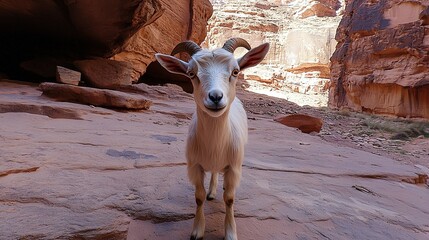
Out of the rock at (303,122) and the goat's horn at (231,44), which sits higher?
the goat's horn at (231,44)

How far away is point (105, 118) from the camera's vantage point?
23.6ft

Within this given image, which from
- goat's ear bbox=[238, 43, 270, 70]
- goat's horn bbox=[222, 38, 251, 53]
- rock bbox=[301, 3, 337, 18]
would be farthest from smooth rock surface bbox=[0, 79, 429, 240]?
rock bbox=[301, 3, 337, 18]

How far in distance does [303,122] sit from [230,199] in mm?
8440

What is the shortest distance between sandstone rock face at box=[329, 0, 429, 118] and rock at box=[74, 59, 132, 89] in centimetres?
2008

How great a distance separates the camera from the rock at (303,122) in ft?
34.8

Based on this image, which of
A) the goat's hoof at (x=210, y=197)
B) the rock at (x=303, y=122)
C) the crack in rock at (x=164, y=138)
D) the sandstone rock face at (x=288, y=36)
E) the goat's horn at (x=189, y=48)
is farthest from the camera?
the sandstone rock face at (x=288, y=36)

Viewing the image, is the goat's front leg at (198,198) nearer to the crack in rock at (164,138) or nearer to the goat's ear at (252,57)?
the goat's ear at (252,57)

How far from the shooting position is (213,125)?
9.14 feet

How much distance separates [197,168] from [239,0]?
177 feet

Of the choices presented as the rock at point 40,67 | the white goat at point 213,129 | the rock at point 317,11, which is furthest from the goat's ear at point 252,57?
the rock at point 317,11

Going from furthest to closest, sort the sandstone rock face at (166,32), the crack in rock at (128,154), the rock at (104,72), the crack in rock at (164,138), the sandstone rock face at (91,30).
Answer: the sandstone rock face at (166,32), the rock at (104,72), the sandstone rock face at (91,30), the crack in rock at (164,138), the crack in rock at (128,154)

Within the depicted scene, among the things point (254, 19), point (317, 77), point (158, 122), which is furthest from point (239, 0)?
point (158, 122)

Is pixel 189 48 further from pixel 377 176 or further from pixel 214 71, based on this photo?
pixel 377 176

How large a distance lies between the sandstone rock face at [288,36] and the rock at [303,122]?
30.1 m
